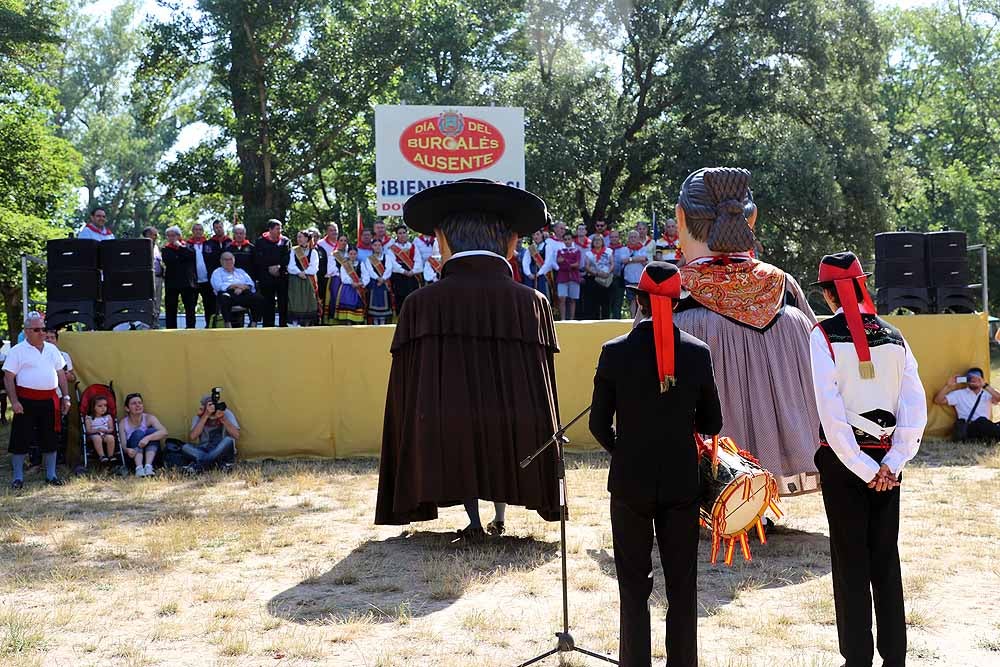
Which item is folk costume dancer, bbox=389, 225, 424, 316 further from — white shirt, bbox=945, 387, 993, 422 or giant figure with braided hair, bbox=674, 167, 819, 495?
giant figure with braided hair, bbox=674, 167, 819, 495

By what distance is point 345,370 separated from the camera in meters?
11.8

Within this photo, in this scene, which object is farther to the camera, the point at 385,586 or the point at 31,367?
the point at 31,367

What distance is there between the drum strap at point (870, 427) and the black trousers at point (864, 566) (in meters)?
0.07

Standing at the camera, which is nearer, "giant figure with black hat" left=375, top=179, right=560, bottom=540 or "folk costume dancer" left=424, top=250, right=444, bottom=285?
"giant figure with black hat" left=375, top=179, right=560, bottom=540

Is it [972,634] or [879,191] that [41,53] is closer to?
[879,191]

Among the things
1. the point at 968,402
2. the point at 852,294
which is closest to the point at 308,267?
the point at 968,402

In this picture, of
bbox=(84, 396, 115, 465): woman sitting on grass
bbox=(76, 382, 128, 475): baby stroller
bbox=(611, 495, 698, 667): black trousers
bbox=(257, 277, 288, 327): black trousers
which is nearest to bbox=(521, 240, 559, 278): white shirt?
bbox=(257, 277, 288, 327): black trousers

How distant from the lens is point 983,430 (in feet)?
39.1

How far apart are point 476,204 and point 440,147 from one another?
7998 mm

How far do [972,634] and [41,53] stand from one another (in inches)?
982

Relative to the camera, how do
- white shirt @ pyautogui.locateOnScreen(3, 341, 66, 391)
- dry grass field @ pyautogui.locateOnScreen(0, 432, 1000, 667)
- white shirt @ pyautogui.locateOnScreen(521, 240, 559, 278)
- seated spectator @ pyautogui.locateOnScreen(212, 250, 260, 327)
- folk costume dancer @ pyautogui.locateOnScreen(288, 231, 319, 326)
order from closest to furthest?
dry grass field @ pyautogui.locateOnScreen(0, 432, 1000, 667)
white shirt @ pyautogui.locateOnScreen(3, 341, 66, 391)
seated spectator @ pyautogui.locateOnScreen(212, 250, 260, 327)
folk costume dancer @ pyautogui.locateOnScreen(288, 231, 319, 326)
white shirt @ pyautogui.locateOnScreen(521, 240, 559, 278)

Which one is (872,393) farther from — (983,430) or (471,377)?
(983,430)

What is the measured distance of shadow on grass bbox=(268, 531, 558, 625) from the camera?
5.68 m

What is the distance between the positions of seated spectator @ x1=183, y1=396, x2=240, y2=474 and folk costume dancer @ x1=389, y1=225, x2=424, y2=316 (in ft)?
12.7
